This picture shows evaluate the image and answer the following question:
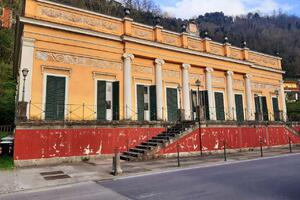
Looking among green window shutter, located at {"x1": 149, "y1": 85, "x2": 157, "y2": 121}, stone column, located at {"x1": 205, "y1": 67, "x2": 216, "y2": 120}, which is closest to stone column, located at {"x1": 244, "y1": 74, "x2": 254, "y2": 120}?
stone column, located at {"x1": 205, "y1": 67, "x2": 216, "y2": 120}

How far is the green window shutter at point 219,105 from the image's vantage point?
76.9 feet

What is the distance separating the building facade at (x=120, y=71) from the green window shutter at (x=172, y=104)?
0.08 m

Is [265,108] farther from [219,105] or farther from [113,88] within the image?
[113,88]

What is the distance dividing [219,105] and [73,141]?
13.5m

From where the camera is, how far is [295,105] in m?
43.1

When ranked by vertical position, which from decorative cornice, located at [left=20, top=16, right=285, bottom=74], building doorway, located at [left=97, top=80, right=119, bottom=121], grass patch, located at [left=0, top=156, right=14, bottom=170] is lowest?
grass patch, located at [left=0, top=156, right=14, bottom=170]

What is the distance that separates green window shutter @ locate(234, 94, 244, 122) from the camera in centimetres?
2496

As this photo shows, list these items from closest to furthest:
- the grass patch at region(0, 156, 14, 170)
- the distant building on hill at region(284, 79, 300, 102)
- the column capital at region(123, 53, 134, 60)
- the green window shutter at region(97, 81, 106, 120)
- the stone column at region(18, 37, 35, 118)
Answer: the grass patch at region(0, 156, 14, 170)
the stone column at region(18, 37, 35, 118)
the green window shutter at region(97, 81, 106, 120)
the column capital at region(123, 53, 134, 60)
the distant building on hill at region(284, 79, 300, 102)

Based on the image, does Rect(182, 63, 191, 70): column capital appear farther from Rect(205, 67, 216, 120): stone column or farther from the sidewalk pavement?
the sidewalk pavement

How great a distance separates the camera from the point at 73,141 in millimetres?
14742

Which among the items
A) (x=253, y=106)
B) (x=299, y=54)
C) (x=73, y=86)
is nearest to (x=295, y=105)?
(x=253, y=106)

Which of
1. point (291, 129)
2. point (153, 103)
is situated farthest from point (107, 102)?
point (291, 129)

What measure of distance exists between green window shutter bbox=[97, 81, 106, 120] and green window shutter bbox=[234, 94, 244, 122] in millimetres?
12767

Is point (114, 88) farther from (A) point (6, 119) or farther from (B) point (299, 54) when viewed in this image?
(B) point (299, 54)
